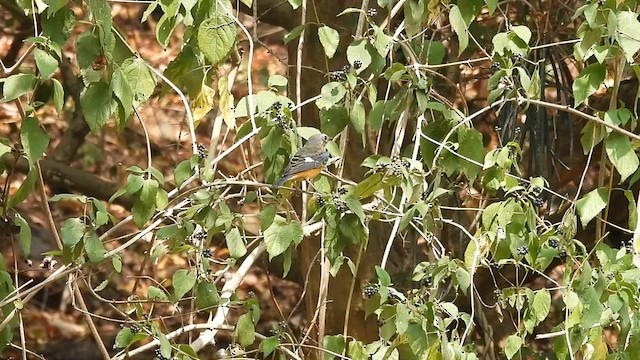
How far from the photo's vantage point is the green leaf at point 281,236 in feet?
8.36

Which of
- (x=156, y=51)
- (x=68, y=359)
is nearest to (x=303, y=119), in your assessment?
(x=68, y=359)

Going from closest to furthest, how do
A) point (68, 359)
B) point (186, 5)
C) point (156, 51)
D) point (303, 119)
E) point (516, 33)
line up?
point (186, 5) < point (516, 33) < point (303, 119) < point (68, 359) < point (156, 51)

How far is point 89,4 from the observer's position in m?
2.23

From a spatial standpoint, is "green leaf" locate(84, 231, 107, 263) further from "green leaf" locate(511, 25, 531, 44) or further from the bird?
"green leaf" locate(511, 25, 531, 44)

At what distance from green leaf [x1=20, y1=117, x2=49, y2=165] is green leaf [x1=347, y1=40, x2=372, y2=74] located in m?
0.79

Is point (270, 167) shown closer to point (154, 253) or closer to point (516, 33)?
point (154, 253)

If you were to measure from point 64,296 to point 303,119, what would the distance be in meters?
2.79

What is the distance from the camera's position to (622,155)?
2854mm

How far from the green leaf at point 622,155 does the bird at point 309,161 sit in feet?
2.52

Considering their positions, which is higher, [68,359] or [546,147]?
[546,147]

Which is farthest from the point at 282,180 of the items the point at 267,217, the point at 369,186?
the point at 369,186

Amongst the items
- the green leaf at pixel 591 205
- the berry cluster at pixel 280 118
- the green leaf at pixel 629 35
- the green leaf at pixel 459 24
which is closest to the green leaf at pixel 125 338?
the berry cluster at pixel 280 118

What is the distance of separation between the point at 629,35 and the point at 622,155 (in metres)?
0.34

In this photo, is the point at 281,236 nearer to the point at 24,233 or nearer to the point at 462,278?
the point at 462,278
